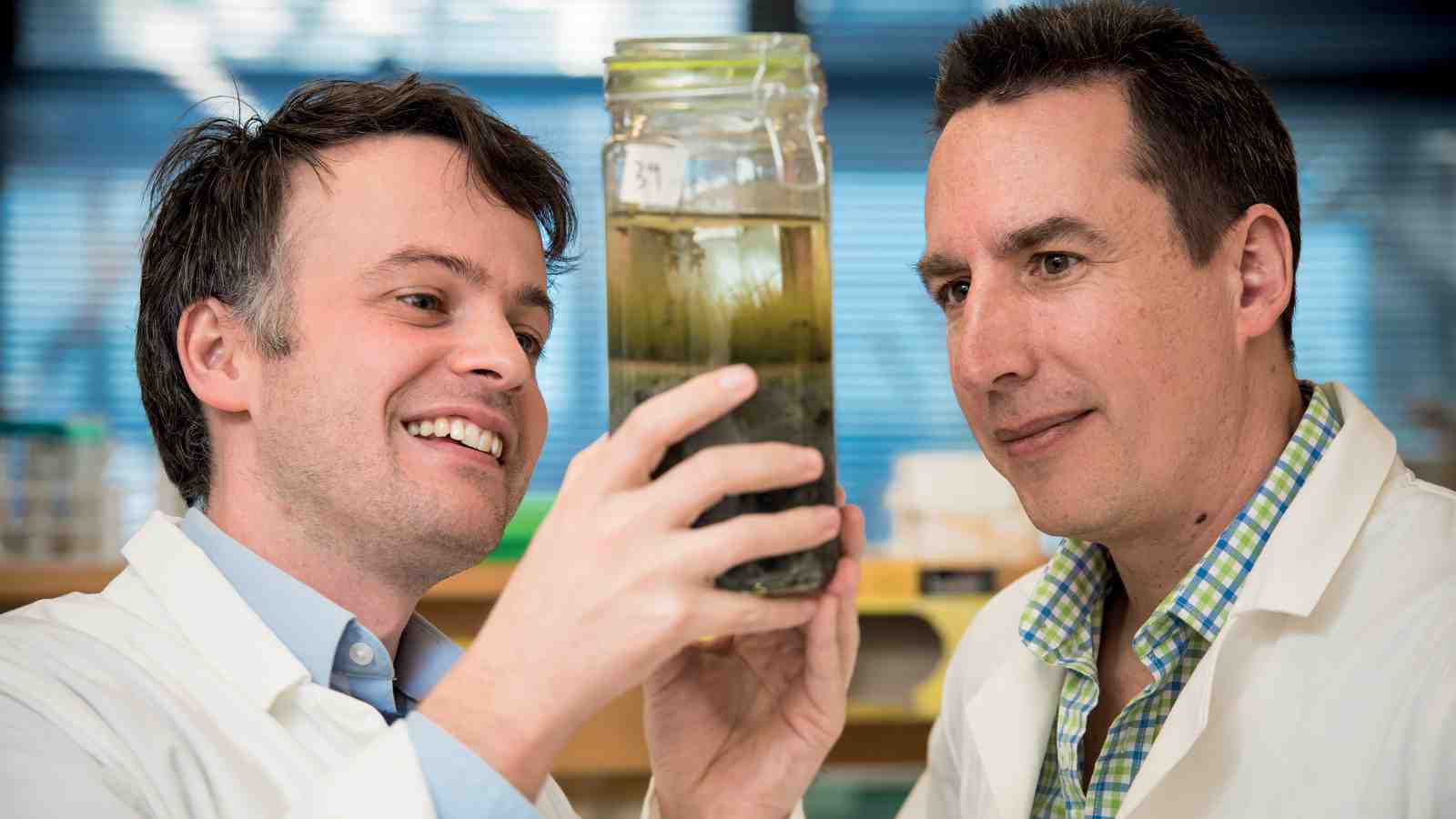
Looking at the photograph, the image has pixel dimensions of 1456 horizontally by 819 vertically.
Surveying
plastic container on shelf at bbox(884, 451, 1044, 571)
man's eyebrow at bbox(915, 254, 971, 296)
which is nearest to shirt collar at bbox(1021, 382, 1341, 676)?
man's eyebrow at bbox(915, 254, 971, 296)

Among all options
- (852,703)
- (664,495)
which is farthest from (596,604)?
(852,703)

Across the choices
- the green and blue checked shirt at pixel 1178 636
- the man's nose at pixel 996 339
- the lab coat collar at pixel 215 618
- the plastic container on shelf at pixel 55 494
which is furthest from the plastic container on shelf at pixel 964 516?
the lab coat collar at pixel 215 618

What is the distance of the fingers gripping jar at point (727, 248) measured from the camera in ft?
2.62

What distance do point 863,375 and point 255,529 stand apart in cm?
249

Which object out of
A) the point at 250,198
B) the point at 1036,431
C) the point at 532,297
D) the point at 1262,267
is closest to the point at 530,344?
the point at 532,297

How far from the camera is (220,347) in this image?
141 centimetres

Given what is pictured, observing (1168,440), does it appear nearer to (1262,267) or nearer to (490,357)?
(1262,267)

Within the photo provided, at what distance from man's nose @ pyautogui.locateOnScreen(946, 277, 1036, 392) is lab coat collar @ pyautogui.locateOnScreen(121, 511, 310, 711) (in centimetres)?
68

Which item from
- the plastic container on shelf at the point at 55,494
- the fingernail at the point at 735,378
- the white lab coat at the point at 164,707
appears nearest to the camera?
the fingernail at the point at 735,378

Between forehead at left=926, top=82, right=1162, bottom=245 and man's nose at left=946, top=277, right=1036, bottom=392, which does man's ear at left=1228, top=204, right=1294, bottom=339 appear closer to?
forehead at left=926, top=82, right=1162, bottom=245

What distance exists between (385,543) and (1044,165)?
28.6 inches

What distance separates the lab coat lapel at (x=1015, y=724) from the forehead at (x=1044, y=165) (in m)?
0.49

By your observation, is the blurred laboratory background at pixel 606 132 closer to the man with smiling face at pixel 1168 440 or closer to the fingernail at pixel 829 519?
the man with smiling face at pixel 1168 440

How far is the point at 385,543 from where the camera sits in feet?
4.17
